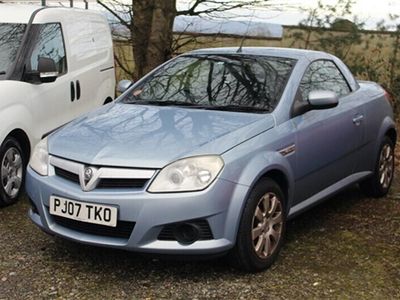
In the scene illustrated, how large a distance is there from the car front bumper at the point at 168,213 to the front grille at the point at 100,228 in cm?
2

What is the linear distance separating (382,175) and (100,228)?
321 centimetres

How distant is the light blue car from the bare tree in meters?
3.62

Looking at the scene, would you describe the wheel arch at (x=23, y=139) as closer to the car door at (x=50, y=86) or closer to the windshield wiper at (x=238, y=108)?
the car door at (x=50, y=86)

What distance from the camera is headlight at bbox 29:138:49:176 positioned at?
406cm

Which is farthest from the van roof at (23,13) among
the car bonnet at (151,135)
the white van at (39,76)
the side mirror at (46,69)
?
the car bonnet at (151,135)

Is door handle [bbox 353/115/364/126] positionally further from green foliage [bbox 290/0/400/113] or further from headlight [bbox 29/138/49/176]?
green foliage [bbox 290/0/400/113]

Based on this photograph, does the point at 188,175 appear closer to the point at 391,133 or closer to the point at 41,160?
the point at 41,160

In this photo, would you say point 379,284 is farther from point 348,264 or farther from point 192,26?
point 192,26

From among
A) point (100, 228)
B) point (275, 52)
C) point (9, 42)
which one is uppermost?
point (275, 52)

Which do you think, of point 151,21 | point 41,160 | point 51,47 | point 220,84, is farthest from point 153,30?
point 41,160

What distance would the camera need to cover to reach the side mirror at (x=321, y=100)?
4431mm

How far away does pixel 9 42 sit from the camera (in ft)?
19.0

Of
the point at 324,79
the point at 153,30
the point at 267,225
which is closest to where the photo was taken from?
the point at 267,225

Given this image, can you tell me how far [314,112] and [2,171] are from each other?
262 centimetres
